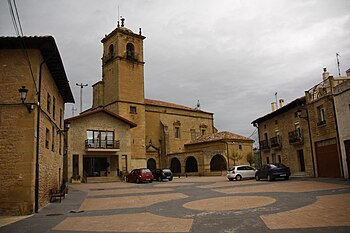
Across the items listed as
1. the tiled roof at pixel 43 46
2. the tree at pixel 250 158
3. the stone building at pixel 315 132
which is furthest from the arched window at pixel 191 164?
the tiled roof at pixel 43 46

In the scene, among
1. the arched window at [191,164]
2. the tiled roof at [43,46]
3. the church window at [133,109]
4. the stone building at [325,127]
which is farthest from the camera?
the arched window at [191,164]

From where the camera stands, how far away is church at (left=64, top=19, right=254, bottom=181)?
3566 centimetres

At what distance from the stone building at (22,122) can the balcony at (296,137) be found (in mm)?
20328

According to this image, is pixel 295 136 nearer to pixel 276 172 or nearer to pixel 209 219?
pixel 276 172

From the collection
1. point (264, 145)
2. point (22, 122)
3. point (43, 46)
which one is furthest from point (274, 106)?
point (22, 122)

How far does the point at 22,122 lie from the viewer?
12.3 metres

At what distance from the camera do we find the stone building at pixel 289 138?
84.3 feet

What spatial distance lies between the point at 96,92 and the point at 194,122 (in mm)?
17548

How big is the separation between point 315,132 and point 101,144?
22531 mm

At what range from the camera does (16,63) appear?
41.6ft

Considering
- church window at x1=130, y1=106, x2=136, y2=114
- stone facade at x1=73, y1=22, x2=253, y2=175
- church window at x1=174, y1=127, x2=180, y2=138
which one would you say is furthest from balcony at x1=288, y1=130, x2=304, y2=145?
church window at x1=174, y1=127, x2=180, y2=138

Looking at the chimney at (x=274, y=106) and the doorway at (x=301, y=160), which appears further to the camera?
the chimney at (x=274, y=106)

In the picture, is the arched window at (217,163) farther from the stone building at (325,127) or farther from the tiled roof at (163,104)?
the stone building at (325,127)

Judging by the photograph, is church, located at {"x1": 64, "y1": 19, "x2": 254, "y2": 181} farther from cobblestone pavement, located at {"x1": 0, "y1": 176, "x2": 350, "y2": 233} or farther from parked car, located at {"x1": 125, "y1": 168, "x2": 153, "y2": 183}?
cobblestone pavement, located at {"x1": 0, "y1": 176, "x2": 350, "y2": 233}
